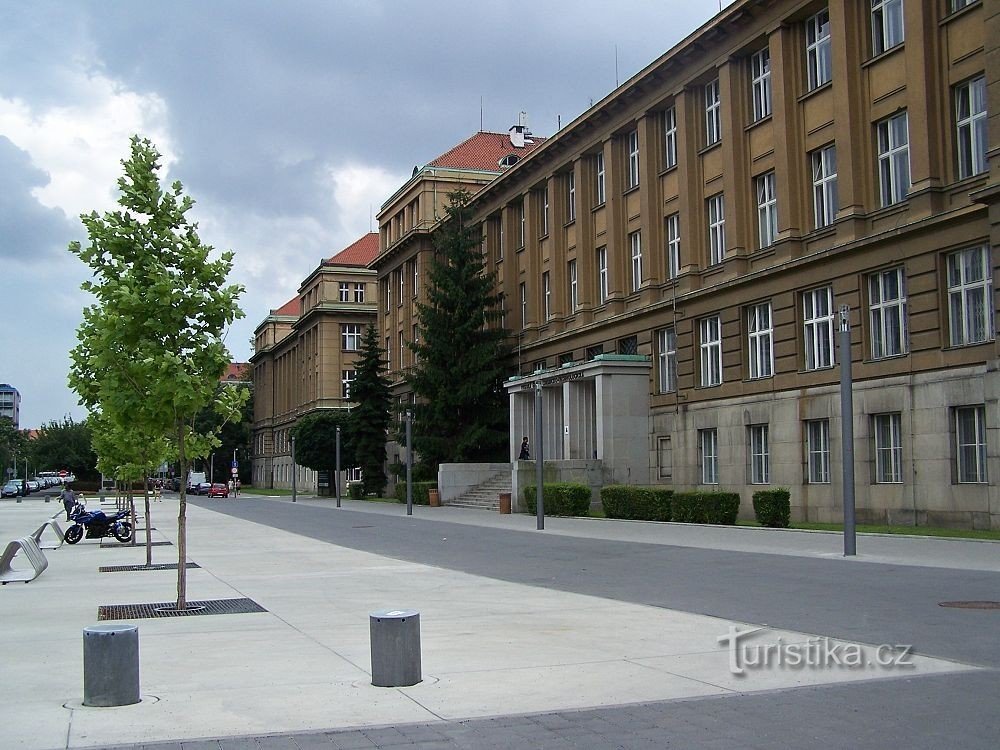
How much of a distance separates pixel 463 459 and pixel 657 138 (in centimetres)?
2017

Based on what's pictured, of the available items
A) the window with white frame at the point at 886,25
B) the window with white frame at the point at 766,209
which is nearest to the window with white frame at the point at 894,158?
the window with white frame at the point at 886,25

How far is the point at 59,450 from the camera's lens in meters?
153

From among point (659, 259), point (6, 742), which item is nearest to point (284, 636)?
point (6, 742)

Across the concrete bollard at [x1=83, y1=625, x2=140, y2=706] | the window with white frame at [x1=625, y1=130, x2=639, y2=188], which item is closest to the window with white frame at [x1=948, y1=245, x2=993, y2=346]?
the window with white frame at [x1=625, y1=130, x2=639, y2=188]

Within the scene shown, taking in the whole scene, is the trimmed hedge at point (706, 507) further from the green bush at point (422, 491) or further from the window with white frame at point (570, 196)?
the green bush at point (422, 491)

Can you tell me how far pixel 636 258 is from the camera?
1797 inches

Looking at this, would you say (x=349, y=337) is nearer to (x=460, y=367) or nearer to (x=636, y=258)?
(x=460, y=367)

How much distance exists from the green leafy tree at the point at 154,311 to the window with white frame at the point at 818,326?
22244 millimetres

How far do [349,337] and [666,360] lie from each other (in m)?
67.4

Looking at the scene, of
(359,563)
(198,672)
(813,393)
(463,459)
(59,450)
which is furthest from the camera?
(59,450)

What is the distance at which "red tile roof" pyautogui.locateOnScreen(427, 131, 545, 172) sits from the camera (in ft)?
244

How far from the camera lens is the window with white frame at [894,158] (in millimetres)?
30234

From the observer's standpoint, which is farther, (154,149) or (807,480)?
(807,480)

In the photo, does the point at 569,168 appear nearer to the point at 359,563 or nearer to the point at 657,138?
the point at 657,138
